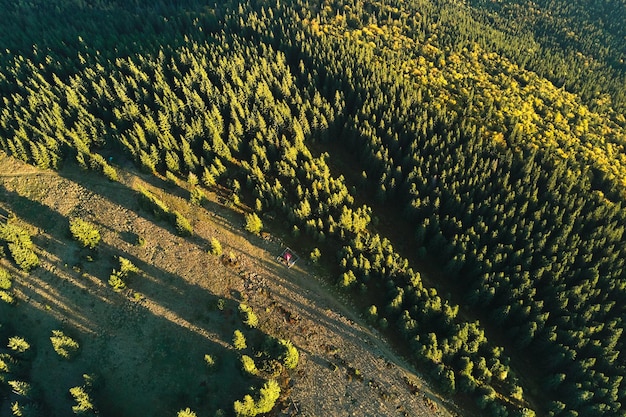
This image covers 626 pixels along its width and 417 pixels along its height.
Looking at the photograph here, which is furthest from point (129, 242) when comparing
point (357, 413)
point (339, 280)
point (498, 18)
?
point (498, 18)

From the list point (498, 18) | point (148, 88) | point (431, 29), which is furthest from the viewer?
point (498, 18)

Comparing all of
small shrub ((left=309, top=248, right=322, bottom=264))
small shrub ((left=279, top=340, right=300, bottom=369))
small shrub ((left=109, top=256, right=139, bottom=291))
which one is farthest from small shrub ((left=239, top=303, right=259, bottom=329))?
small shrub ((left=109, top=256, right=139, bottom=291))

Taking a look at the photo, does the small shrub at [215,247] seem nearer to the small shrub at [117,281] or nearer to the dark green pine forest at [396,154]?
the dark green pine forest at [396,154]

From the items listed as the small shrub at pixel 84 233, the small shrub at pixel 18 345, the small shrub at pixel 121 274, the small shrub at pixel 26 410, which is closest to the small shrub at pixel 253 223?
the small shrub at pixel 121 274

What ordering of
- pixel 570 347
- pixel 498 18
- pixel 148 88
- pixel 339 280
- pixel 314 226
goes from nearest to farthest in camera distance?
pixel 570 347 < pixel 339 280 < pixel 314 226 < pixel 148 88 < pixel 498 18

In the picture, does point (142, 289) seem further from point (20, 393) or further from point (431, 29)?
point (431, 29)

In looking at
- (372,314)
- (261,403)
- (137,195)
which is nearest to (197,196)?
(137,195)
